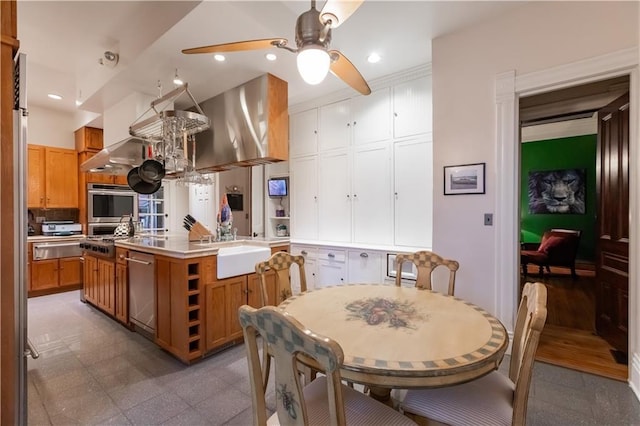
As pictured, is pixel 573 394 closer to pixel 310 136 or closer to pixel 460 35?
pixel 460 35

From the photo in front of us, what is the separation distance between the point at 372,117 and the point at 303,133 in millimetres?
1137

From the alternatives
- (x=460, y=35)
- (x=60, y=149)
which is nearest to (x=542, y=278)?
(x=460, y=35)

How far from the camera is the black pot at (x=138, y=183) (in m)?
3.36

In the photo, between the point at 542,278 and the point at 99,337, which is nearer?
the point at 99,337

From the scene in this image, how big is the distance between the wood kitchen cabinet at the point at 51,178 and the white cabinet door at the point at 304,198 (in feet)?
12.6

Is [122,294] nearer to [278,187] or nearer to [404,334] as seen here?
[278,187]

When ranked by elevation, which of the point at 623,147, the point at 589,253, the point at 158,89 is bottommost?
the point at 589,253

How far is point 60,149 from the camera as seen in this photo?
495cm

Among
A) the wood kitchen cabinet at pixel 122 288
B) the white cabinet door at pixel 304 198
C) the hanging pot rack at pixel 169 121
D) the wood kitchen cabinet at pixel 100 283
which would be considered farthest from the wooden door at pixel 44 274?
the white cabinet door at pixel 304 198

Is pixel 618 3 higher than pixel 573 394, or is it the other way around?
pixel 618 3

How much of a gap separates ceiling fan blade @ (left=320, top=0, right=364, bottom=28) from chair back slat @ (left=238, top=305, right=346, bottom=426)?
1.34 m

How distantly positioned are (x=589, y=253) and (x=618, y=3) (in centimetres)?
567

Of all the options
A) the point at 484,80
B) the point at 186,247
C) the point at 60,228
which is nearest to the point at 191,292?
the point at 186,247

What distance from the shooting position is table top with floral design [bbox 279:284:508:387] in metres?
0.96
